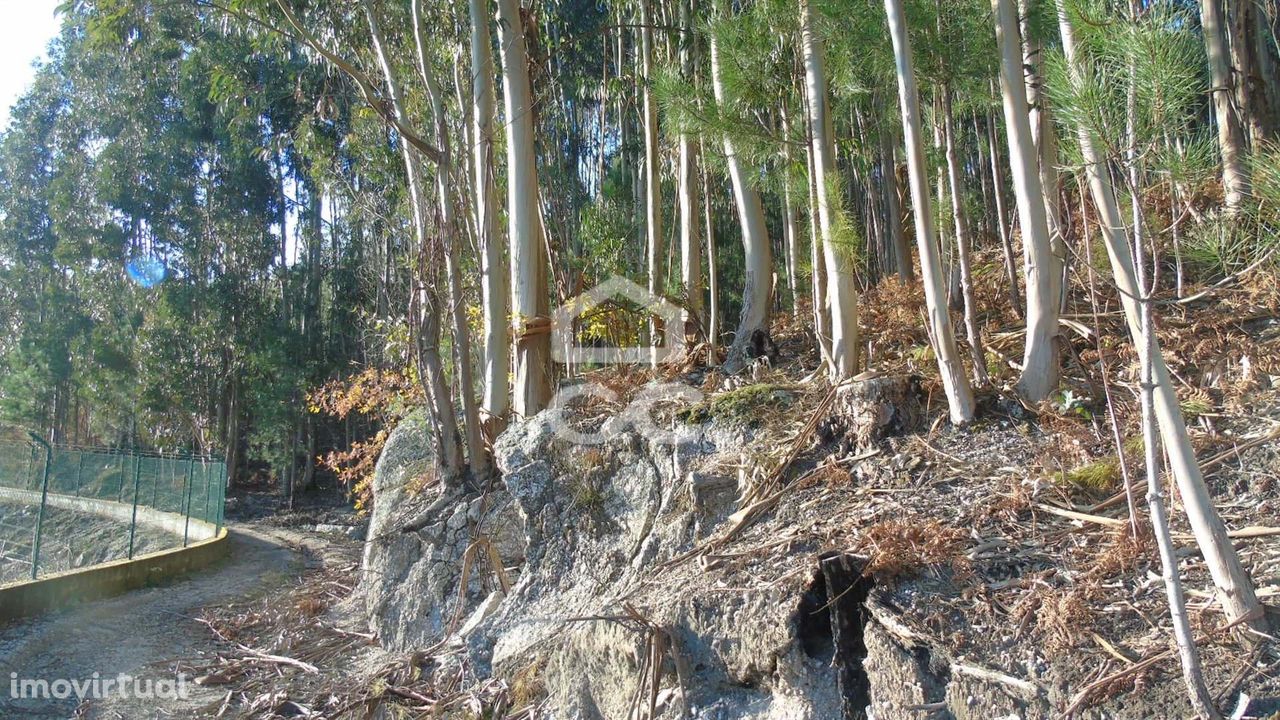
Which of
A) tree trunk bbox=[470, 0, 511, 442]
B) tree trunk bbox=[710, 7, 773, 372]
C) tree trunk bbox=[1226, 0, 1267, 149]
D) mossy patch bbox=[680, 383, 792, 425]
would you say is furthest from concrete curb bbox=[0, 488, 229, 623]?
tree trunk bbox=[1226, 0, 1267, 149]

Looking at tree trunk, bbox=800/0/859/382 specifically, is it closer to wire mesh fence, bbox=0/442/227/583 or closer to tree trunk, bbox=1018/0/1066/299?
tree trunk, bbox=1018/0/1066/299

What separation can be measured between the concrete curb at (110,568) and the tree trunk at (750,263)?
27.2ft

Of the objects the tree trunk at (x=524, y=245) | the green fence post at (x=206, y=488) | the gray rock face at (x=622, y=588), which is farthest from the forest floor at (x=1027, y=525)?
the green fence post at (x=206, y=488)

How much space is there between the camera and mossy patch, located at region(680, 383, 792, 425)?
229 inches

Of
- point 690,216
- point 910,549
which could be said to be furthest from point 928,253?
point 690,216

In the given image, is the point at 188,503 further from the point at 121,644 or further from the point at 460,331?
the point at 460,331

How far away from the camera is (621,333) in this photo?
883 cm

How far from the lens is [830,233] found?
222 inches

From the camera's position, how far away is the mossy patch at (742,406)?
5.80 metres

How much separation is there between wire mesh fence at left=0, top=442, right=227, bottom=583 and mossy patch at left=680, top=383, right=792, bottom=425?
29.4 ft

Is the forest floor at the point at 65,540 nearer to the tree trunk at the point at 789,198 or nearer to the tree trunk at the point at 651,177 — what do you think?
the tree trunk at the point at 651,177

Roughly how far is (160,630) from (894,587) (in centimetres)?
926

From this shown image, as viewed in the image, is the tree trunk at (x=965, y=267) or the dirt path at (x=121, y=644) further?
the dirt path at (x=121, y=644)

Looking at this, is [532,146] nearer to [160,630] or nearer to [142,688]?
[142,688]
